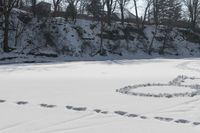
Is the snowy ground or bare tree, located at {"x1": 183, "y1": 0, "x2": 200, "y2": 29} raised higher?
bare tree, located at {"x1": 183, "y1": 0, "x2": 200, "y2": 29}

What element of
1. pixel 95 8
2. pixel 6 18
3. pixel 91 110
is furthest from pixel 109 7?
pixel 91 110

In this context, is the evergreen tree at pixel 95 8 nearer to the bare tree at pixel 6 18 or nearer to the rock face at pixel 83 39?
the rock face at pixel 83 39

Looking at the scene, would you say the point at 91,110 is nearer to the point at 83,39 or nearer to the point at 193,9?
the point at 83,39

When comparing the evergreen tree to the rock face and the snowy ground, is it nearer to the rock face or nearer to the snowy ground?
the rock face

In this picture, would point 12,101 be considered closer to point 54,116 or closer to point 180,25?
point 54,116

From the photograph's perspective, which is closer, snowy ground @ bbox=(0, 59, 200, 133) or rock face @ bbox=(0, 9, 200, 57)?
snowy ground @ bbox=(0, 59, 200, 133)

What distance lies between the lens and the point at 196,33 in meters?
63.3

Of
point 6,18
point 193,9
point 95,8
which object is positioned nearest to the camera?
point 6,18

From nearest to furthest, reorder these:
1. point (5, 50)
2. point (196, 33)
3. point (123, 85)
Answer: point (123, 85) < point (5, 50) < point (196, 33)

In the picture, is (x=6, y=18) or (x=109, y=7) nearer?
(x=6, y=18)

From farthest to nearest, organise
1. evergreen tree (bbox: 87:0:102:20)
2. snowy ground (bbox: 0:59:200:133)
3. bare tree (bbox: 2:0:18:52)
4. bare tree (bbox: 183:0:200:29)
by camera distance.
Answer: bare tree (bbox: 183:0:200:29)
evergreen tree (bbox: 87:0:102:20)
bare tree (bbox: 2:0:18:52)
snowy ground (bbox: 0:59:200:133)

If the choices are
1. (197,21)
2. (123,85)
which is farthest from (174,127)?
(197,21)

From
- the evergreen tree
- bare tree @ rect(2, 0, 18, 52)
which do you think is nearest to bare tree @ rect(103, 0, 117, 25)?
the evergreen tree

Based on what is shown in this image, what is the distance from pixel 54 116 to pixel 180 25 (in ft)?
189
